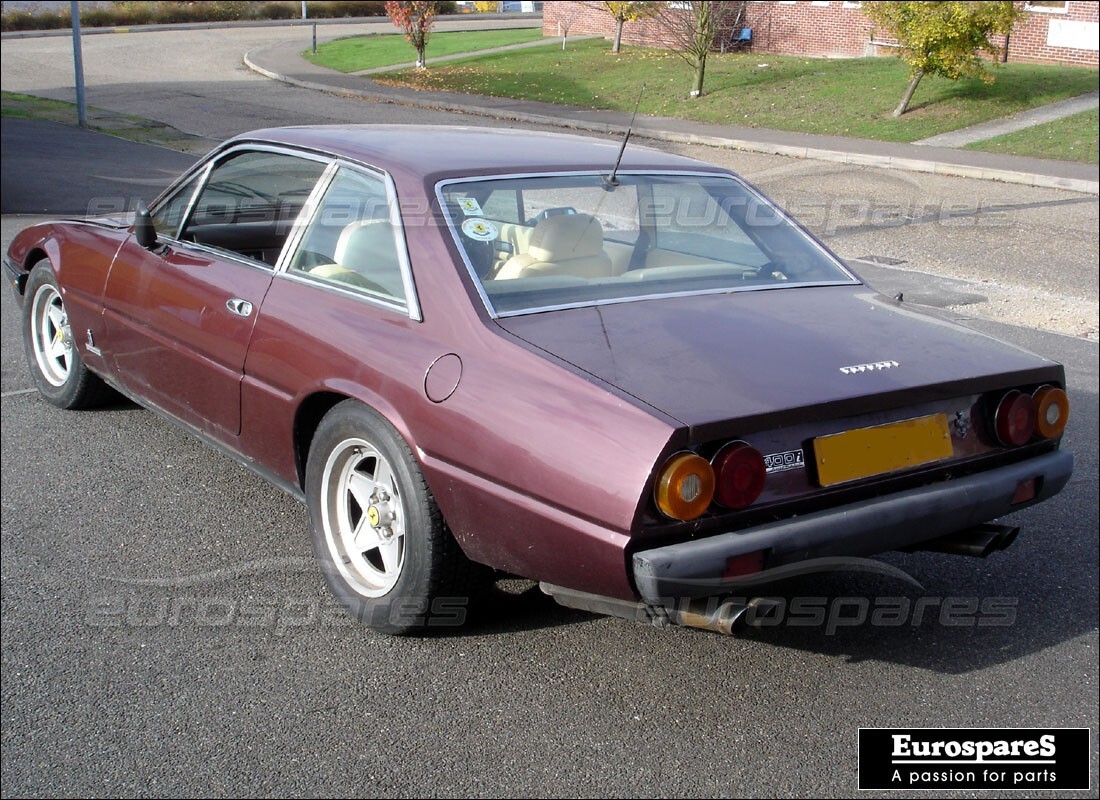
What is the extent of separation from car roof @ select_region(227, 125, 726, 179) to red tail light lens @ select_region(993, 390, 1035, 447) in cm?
152

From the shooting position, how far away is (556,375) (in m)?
3.08

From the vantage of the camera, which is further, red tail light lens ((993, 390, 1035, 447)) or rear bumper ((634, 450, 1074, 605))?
red tail light lens ((993, 390, 1035, 447))

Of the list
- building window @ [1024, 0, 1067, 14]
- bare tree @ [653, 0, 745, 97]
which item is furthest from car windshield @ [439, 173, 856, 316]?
building window @ [1024, 0, 1067, 14]

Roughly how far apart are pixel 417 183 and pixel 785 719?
200 cm

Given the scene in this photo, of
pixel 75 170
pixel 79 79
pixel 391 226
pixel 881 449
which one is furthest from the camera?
pixel 79 79

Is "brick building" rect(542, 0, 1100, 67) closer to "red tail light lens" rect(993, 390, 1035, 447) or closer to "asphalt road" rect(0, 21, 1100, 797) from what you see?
"red tail light lens" rect(993, 390, 1035, 447)

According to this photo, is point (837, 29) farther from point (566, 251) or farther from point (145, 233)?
point (566, 251)

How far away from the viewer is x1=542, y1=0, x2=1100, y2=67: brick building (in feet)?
83.4

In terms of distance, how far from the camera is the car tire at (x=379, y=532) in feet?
11.0

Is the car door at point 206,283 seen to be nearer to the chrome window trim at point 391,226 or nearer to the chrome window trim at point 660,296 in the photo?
the chrome window trim at point 391,226

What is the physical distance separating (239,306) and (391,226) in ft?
2.37

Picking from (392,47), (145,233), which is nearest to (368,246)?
(145,233)

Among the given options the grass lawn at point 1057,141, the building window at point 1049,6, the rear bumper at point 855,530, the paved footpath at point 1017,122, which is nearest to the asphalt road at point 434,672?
the rear bumper at point 855,530

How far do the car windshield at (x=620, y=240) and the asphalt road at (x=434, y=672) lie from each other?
1.03m
